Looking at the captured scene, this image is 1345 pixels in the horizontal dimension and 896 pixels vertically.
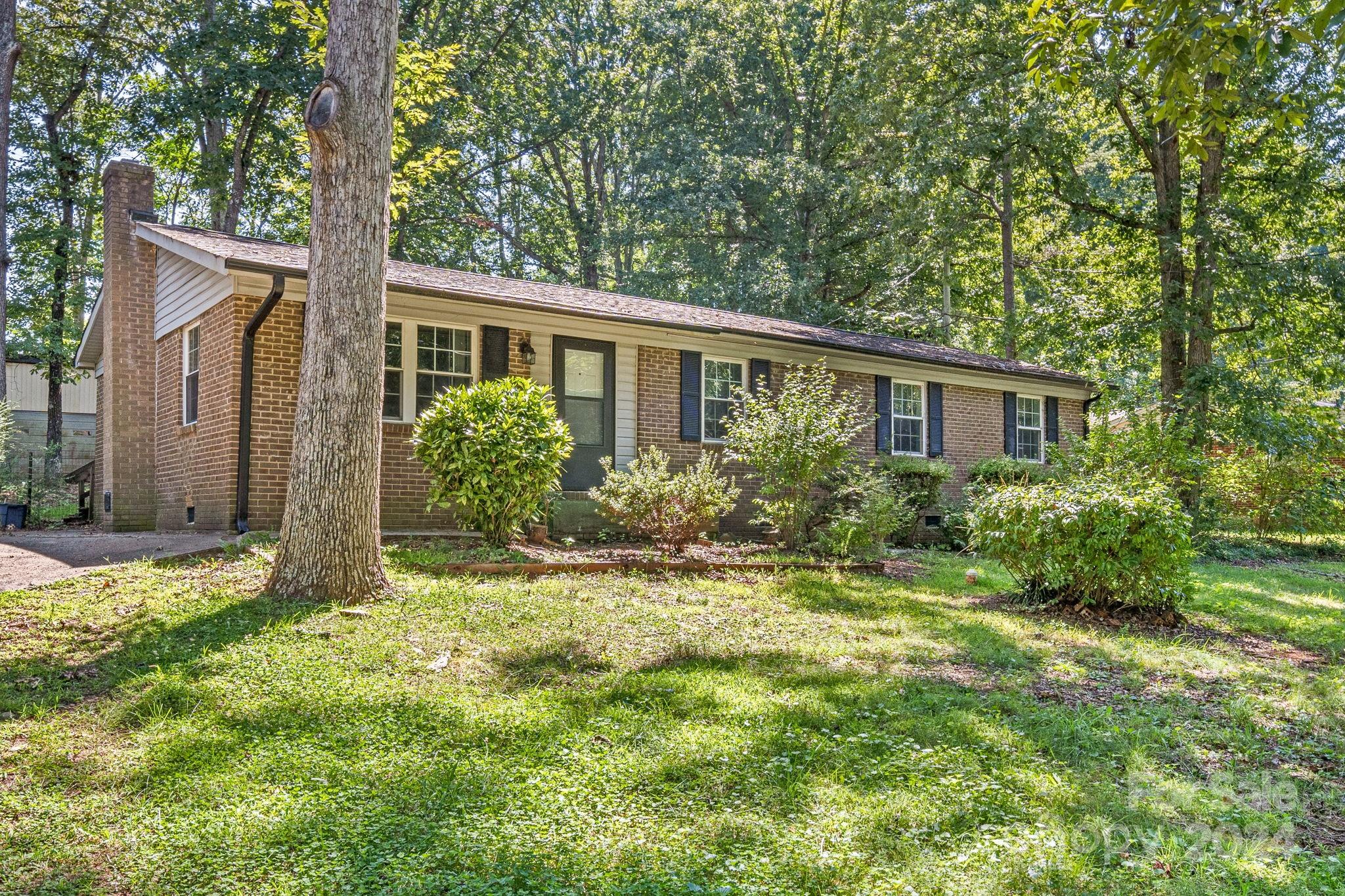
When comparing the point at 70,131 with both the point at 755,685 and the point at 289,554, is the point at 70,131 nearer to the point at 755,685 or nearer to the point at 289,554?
the point at 289,554

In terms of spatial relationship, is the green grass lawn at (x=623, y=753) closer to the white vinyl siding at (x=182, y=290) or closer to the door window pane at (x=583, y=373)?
the white vinyl siding at (x=182, y=290)

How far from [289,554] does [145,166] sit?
9.72m

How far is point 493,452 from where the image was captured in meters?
8.92

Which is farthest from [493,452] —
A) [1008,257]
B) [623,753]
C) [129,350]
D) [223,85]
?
[1008,257]

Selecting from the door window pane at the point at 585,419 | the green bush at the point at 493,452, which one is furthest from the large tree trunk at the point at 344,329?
the door window pane at the point at 585,419

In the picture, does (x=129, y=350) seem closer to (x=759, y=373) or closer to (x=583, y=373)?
(x=583, y=373)

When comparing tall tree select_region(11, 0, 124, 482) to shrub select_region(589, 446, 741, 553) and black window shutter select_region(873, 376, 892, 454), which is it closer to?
shrub select_region(589, 446, 741, 553)

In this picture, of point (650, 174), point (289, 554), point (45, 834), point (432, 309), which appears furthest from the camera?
point (650, 174)

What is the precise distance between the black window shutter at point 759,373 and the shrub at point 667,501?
385 cm

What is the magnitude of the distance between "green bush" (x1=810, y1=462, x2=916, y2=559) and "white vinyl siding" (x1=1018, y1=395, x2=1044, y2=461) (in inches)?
295

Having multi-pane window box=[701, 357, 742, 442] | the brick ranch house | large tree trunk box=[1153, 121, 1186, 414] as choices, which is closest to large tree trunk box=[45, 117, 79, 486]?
the brick ranch house

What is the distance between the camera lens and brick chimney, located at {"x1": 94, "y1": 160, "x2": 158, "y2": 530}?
41.5ft

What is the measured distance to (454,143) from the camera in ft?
74.6

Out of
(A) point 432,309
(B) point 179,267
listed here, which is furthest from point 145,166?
(A) point 432,309
